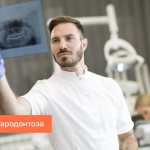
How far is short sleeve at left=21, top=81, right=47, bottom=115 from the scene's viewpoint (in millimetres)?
913

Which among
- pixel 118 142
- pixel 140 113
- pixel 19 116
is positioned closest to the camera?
pixel 19 116

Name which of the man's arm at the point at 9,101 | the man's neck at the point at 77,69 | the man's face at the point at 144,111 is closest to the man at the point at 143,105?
the man's face at the point at 144,111

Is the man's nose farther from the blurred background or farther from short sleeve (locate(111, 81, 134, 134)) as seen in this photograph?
short sleeve (locate(111, 81, 134, 134))

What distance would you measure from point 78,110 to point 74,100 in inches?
1.2

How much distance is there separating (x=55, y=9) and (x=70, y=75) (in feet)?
0.71

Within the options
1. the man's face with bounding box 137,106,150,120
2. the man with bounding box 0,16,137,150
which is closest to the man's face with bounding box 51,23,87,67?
the man with bounding box 0,16,137,150

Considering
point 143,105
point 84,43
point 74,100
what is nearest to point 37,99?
point 74,100

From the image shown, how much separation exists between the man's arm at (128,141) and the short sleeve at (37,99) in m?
0.25

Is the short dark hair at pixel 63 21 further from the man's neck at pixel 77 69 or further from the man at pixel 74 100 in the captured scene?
the man's neck at pixel 77 69

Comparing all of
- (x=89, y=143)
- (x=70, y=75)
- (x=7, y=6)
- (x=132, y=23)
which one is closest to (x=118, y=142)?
(x=89, y=143)

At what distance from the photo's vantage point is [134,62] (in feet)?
3.72

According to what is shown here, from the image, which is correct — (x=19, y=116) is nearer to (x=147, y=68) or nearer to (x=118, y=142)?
(x=118, y=142)

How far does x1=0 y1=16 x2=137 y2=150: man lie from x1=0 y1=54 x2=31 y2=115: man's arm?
0.10 feet

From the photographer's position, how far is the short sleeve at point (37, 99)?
0.91 metres
